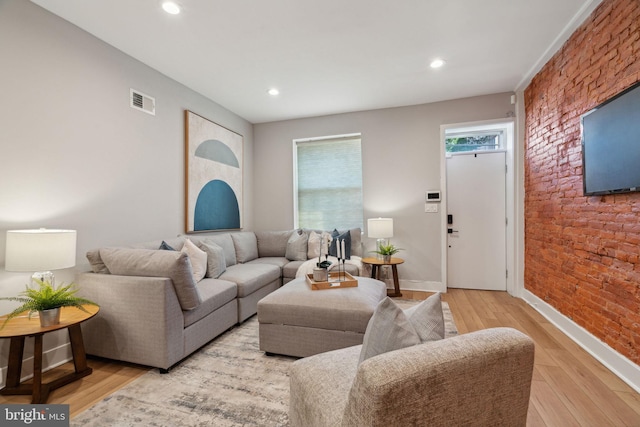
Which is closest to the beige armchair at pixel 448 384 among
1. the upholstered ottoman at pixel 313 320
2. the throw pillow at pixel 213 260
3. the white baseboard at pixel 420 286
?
the upholstered ottoman at pixel 313 320

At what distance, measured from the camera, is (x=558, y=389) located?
5.91 ft

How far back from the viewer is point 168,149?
3164 mm

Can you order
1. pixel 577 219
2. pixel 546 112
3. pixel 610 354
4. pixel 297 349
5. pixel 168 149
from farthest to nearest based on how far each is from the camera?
pixel 168 149, pixel 546 112, pixel 577 219, pixel 297 349, pixel 610 354

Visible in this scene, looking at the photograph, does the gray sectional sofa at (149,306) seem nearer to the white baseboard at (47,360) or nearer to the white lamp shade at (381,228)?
the white baseboard at (47,360)

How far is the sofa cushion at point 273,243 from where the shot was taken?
4277 millimetres

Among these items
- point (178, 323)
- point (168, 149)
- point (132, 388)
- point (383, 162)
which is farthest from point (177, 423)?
point (383, 162)

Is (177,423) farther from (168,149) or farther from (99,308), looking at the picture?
(168,149)

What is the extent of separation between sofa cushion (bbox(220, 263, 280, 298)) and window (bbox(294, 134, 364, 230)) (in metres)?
1.39

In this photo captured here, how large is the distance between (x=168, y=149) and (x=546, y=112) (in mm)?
4103

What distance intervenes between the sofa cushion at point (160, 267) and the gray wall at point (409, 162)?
2.82m

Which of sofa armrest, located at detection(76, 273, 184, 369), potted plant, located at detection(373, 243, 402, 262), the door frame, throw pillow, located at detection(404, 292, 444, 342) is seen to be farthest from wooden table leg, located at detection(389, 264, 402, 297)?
throw pillow, located at detection(404, 292, 444, 342)

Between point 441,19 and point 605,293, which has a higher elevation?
point 441,19

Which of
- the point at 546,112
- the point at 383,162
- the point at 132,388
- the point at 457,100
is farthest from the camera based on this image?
the point at 383,162

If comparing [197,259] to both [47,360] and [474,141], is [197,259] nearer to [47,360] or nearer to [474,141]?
[47,360]
